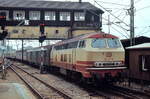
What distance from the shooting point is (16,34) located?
Result: 63812 millimetres

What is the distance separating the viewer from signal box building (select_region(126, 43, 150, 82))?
20.0 m

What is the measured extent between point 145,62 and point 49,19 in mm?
45791

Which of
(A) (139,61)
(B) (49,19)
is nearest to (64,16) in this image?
(B) (49,19)

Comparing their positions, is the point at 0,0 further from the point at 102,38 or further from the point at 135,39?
the point at 102,38

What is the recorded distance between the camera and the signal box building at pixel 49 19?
6297 centimetres

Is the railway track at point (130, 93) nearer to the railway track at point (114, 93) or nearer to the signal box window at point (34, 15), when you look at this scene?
the railway track at point (114, 93)

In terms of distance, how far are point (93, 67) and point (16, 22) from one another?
46.2 m

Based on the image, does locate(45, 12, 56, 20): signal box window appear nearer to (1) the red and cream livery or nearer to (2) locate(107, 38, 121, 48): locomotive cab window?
(1) the red and cream livery

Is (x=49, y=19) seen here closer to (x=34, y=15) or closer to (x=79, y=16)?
(x=34, y=15)

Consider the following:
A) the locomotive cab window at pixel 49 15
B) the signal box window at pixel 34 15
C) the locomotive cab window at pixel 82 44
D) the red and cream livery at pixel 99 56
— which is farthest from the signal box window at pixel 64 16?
the locomotive cab window at pixel 82 44

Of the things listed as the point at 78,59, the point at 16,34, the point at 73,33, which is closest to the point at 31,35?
the point at 16,34

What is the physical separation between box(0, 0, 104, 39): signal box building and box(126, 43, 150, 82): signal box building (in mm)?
39283

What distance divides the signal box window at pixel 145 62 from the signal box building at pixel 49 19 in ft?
134

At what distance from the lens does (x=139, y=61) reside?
2109 cm
